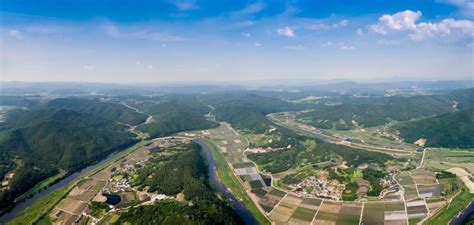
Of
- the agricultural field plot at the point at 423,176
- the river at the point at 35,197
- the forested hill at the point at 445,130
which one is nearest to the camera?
the river at the point at 35,197

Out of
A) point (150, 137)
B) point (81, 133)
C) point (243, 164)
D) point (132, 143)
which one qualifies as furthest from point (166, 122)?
point (243, 164)

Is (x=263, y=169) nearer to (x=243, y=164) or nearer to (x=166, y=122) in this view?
(x=243, y=164)

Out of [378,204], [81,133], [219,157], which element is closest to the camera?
[378,204]

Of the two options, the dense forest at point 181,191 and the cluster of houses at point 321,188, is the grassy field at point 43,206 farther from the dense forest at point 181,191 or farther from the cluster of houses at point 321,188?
the cluster of houses at point 321,188

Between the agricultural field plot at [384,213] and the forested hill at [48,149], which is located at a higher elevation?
the forested hill at [48,149]

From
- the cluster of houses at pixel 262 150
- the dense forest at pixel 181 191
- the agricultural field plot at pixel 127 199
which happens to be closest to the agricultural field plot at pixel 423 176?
the cluster of houses at pixel 262 150

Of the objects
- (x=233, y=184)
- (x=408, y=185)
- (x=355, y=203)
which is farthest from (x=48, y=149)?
(x=408, y=185)
